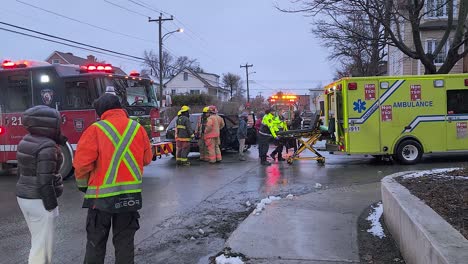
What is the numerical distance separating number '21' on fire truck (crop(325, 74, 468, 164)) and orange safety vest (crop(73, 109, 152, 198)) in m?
9.74

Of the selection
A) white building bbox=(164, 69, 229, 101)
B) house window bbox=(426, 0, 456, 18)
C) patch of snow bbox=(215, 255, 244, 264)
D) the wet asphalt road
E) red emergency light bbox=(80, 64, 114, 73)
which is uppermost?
white building bbox=(164, 69, 229, 101)

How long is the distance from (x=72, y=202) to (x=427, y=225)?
6723 millimetres

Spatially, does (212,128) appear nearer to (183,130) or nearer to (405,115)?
(183,130)

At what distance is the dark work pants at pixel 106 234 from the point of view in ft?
13.2

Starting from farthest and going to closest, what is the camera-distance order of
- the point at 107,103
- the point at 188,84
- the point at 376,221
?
1. the point at 188,84
2. the point at 376,221
3. the point at 107,103

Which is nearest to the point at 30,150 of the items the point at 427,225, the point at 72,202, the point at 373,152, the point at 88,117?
the point at 427,225

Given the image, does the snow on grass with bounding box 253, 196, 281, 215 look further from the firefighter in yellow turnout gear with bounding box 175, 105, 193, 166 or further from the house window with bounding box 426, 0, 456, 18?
the house window with bounding box 426, 0, 456, 18

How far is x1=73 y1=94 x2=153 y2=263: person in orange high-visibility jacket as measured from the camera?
13.0 ft

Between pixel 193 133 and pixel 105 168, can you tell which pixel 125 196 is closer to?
pixel 105 168

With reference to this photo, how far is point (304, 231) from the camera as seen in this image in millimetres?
6160

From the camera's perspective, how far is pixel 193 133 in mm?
15211

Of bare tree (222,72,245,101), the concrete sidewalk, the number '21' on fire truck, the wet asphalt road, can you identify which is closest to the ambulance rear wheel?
the number '21' on fire truck

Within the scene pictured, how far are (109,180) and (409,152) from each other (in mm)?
11029

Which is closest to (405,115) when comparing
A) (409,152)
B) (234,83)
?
(409,152)
